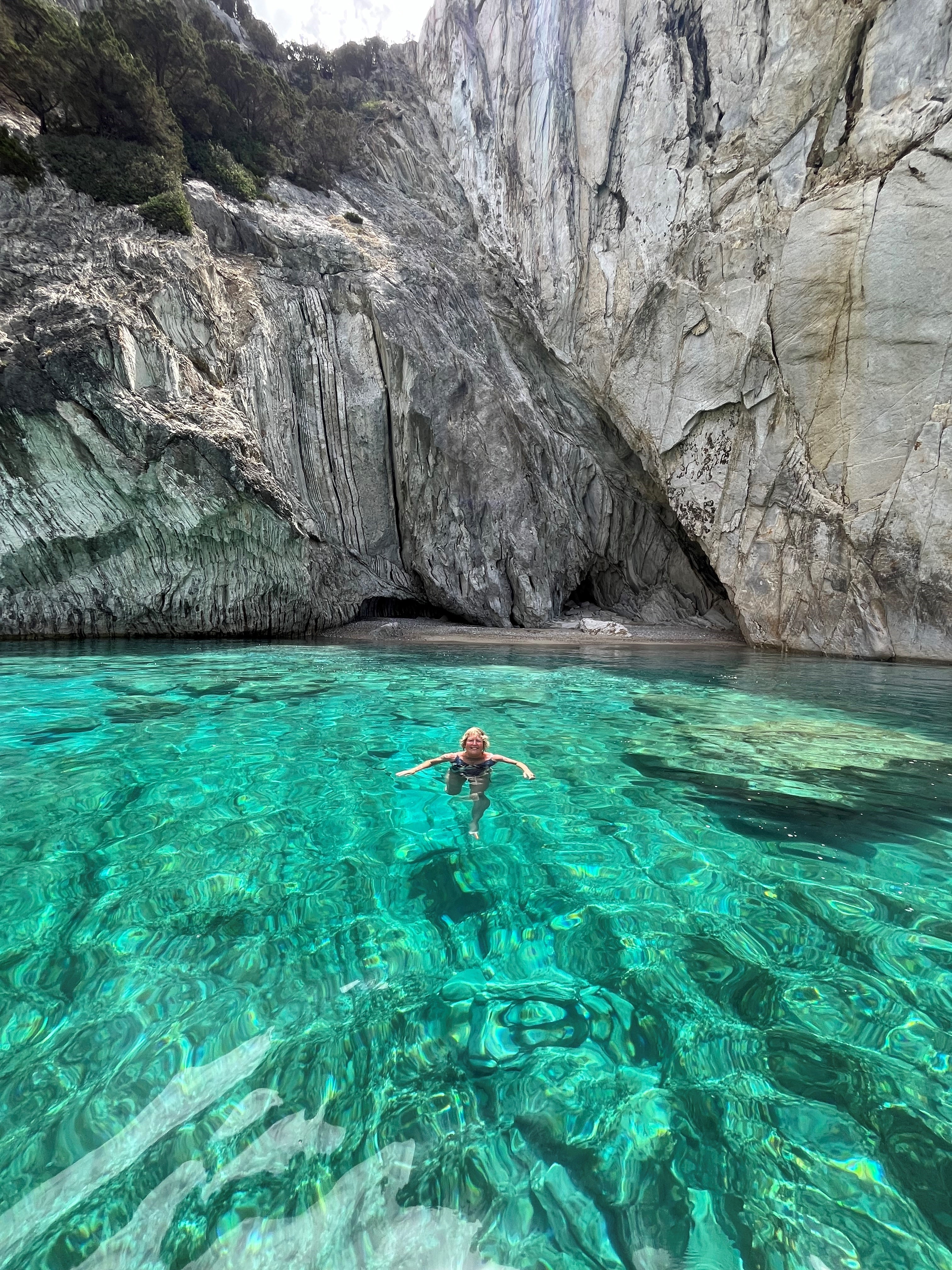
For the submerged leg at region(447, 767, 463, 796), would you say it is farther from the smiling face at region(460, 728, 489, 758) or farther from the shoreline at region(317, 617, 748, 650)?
the shoreline at region(317, 617, 748, 650)

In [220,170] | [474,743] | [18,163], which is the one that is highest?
[220,170]

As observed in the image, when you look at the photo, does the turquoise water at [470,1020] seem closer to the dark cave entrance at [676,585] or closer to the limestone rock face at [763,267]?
the limestone rock face at [763,267]

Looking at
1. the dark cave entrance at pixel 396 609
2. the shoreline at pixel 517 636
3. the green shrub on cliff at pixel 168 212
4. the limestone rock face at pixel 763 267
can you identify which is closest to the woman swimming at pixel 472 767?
the shoreline at pixel 517 636

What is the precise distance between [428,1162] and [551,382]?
26527 mm

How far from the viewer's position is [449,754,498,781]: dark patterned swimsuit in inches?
201

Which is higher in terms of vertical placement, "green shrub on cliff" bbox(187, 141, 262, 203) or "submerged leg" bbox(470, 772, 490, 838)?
"green shrub on cliff" bbox(187, 141, 262, 203)

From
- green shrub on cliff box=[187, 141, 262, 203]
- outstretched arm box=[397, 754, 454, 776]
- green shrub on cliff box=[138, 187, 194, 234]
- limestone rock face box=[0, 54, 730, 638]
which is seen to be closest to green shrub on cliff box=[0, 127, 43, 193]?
limestone rock face box=[0, 54, 730, 638]

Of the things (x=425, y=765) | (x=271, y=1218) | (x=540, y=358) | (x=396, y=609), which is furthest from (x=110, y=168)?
(x=271, y=1218)

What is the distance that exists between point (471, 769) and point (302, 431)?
59.8 ft

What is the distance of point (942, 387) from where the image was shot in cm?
1714

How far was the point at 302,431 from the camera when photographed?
2036 centimetres

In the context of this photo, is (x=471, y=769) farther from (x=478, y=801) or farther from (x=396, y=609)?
(x=396, y=609)

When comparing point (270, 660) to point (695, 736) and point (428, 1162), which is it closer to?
point (695, 736)

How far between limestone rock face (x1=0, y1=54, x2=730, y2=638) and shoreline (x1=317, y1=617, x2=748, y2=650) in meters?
0.96
